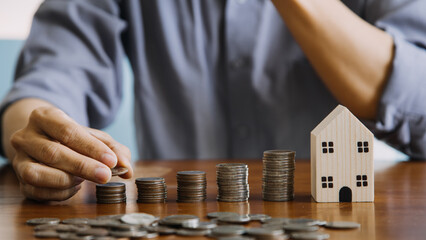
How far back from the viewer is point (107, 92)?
204 centimetres

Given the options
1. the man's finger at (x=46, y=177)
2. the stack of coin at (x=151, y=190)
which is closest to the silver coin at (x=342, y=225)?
the stack of coin at (x=151, y=190)

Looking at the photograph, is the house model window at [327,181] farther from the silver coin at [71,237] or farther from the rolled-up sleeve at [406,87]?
the rolled-up sleeve at [406,87]

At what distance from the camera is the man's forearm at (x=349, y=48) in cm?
163

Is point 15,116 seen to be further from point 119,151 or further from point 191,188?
point 191,188

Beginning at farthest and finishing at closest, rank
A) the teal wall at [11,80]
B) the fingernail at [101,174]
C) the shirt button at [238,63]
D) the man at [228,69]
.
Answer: the teal wall at [11,80]
the shirt button at [238,63]
the man at [228,69]
the fingernail at [101,174]

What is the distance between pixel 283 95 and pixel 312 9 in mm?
471

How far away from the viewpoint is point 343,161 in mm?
992

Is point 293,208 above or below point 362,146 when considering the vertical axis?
below

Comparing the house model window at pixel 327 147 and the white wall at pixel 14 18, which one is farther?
the white wall at pixel 14 18

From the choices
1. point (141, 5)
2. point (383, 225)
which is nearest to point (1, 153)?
point (141, 5)

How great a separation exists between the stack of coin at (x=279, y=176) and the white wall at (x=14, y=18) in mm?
4074

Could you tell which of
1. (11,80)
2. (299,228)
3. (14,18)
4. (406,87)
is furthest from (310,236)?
(14,18)

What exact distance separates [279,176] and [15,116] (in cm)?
92

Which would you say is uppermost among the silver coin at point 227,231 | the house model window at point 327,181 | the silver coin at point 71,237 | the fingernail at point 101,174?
the fingernail at point 101,174
